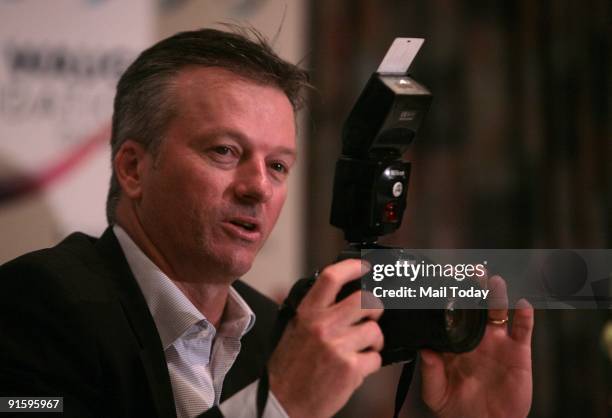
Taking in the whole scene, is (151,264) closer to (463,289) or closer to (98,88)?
(463,289)

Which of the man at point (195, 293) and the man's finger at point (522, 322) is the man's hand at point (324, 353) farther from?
the man's finger at point (522, 322)

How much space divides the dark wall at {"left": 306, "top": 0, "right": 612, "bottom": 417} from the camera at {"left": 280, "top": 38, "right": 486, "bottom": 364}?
1.04 meters

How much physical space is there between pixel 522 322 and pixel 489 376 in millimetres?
99

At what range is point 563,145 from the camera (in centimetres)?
226

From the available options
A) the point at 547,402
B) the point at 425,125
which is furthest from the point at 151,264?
the point at 547,402

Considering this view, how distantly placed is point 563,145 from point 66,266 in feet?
5.25

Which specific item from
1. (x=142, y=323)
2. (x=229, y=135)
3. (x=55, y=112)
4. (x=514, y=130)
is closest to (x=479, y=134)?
(x=514, y=130)

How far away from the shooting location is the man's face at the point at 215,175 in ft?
3.61

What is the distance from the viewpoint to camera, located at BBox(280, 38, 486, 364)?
37.3 inches

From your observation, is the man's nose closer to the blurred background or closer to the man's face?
the man's face

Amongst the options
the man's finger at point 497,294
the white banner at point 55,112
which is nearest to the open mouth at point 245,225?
the man's finger at point 497,294

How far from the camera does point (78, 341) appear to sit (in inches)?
38.8

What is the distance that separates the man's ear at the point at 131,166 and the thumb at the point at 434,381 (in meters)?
0.47

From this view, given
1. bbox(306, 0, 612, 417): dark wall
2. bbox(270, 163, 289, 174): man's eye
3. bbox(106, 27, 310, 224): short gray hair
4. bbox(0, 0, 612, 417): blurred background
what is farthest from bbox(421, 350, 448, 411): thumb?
bbox(306, 0, 612, 417): dark wall
